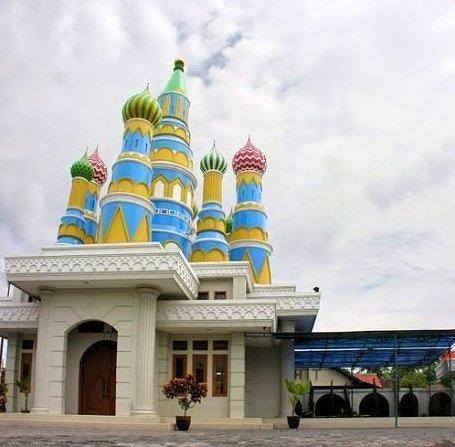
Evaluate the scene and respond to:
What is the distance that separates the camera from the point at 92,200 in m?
29.6

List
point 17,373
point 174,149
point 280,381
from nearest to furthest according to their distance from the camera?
point 17,373
point 280,381
point 174,149

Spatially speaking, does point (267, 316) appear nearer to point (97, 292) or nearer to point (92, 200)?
point (97, 292)

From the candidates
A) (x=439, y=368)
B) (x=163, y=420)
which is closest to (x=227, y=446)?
(x=163, y=420)

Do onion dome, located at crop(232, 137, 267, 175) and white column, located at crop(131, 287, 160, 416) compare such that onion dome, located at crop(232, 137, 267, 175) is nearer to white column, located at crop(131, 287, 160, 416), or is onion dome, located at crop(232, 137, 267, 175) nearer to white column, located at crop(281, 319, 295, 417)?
white column, located at crop(281, 319, 295, 417)

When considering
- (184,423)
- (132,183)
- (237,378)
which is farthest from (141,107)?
(184,423)

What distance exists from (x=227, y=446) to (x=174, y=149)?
694 inches

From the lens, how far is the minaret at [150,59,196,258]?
24911mm

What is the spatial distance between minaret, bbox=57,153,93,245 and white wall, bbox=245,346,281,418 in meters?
9.06

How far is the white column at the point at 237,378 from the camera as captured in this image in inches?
774

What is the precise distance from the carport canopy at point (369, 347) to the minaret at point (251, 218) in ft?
14.1

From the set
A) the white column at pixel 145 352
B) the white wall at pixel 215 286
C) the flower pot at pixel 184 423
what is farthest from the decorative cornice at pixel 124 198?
the flower pot at pixel 184 423

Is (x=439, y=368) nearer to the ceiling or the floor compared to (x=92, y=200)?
nearer to the floor

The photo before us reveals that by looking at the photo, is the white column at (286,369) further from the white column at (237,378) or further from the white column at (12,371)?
the white column at (12,371)

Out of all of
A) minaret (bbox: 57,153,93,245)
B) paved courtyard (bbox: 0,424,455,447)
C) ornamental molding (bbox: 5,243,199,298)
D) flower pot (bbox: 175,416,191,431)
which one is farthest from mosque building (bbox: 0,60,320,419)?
minaret (bbox: 57,153,93,245)
